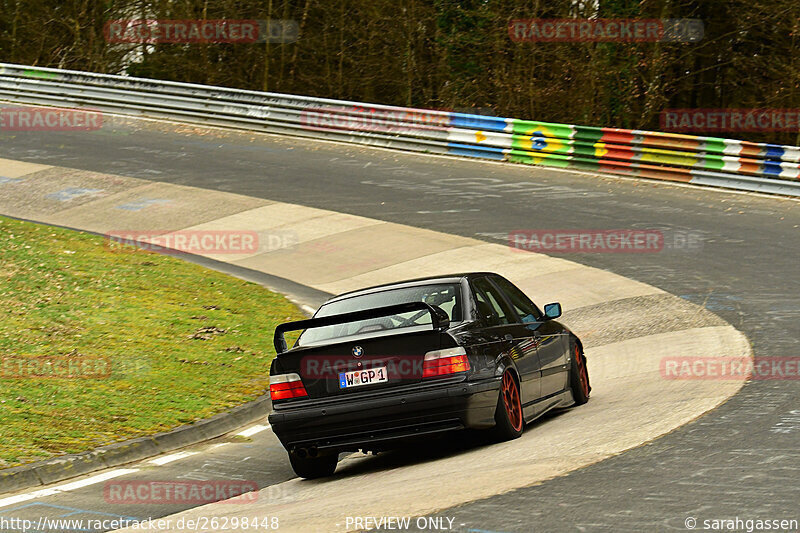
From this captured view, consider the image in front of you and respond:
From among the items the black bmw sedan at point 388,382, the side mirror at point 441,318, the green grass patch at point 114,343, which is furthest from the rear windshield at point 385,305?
the green grass patch at point 114,343

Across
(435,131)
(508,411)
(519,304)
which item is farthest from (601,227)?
(508,411)

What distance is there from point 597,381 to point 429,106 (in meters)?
23.9

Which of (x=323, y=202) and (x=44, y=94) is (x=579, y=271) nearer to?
(x=323, y=202)

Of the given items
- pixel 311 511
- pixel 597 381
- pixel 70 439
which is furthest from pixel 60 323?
pixel 311 511

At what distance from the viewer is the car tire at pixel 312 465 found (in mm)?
7891

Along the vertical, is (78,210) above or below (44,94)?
below

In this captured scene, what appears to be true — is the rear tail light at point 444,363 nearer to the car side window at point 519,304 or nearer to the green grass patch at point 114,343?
the car side window at point 519,304

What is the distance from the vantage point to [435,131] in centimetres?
2658

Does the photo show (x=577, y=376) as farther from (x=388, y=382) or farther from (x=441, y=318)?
(x=388, y=382)

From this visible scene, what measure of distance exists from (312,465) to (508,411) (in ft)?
4.90

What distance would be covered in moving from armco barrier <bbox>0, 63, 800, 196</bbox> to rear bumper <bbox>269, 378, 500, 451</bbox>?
15042 mm

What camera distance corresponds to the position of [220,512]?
6691 millimetres

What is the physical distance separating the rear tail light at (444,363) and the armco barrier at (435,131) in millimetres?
15019

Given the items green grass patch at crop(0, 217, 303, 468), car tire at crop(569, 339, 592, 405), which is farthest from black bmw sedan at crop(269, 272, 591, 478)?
green grass patch at crop(0, 217, 303, 468)
